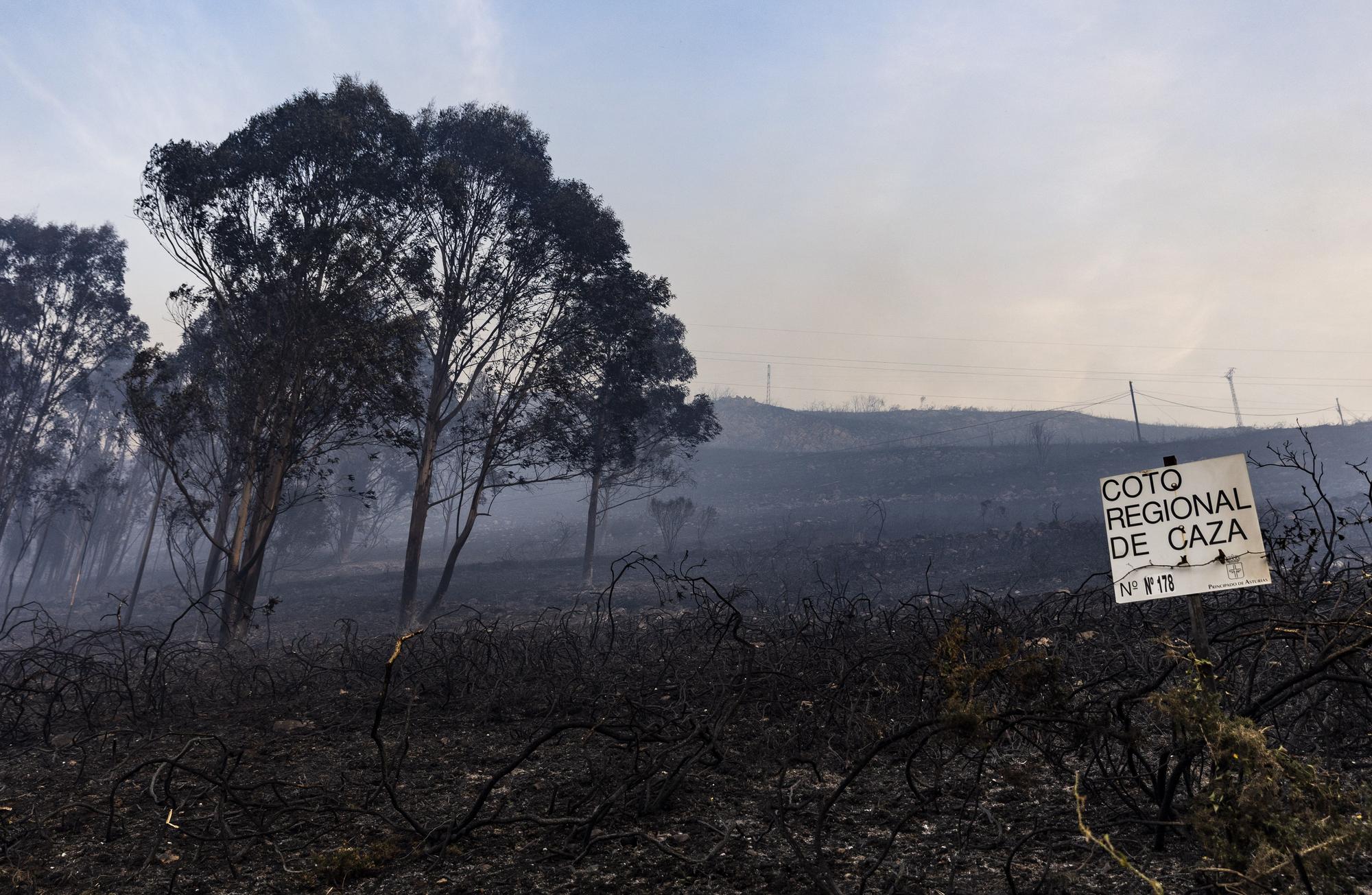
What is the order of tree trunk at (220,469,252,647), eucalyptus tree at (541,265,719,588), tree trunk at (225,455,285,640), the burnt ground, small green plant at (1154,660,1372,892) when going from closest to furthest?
small green plant at (1154,660,1372,892) < the burnt ground < tree trunk at (220,469,252,647) < tree trunk at (225,455,285,640) < eucalyptus tree at (541,265,719,588)

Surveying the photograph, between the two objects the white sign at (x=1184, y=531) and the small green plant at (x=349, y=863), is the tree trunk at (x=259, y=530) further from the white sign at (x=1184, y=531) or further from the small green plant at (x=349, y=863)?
the white sign at (x=1184, y=531)

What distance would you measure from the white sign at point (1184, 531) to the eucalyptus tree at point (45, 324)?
90.3 ft

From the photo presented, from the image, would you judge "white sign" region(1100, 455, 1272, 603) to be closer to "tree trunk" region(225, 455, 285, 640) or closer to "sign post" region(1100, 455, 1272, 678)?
"sign post" region(1100, 455, 1272, 678)

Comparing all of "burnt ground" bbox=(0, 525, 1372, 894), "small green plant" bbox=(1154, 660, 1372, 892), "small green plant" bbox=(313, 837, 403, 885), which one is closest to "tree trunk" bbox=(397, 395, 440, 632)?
"burnt ground" bbox=(0, 525, 1372, 894)

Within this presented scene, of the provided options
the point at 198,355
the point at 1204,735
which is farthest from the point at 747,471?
the point at 1204,735

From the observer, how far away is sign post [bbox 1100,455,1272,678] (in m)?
2.48

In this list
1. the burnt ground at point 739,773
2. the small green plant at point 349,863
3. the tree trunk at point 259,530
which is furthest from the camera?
the tree trunk at point 259,530

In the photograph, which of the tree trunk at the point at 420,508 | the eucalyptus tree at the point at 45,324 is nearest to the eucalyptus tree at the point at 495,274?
the tree trunk at the point at 420,508

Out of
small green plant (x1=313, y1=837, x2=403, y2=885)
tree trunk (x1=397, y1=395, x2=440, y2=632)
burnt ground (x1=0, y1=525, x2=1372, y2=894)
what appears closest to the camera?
burnt ground (x1=0, y1=525, x2=1372, y2=894)

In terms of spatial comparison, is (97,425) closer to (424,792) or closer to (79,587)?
(79,587)

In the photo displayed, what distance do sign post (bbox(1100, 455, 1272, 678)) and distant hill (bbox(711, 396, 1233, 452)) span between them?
182 feet

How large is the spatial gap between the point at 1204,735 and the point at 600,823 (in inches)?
93.2

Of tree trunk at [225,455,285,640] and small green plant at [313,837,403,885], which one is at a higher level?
tree trunk at [225,455,285,640]

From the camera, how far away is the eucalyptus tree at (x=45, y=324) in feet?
69.8
